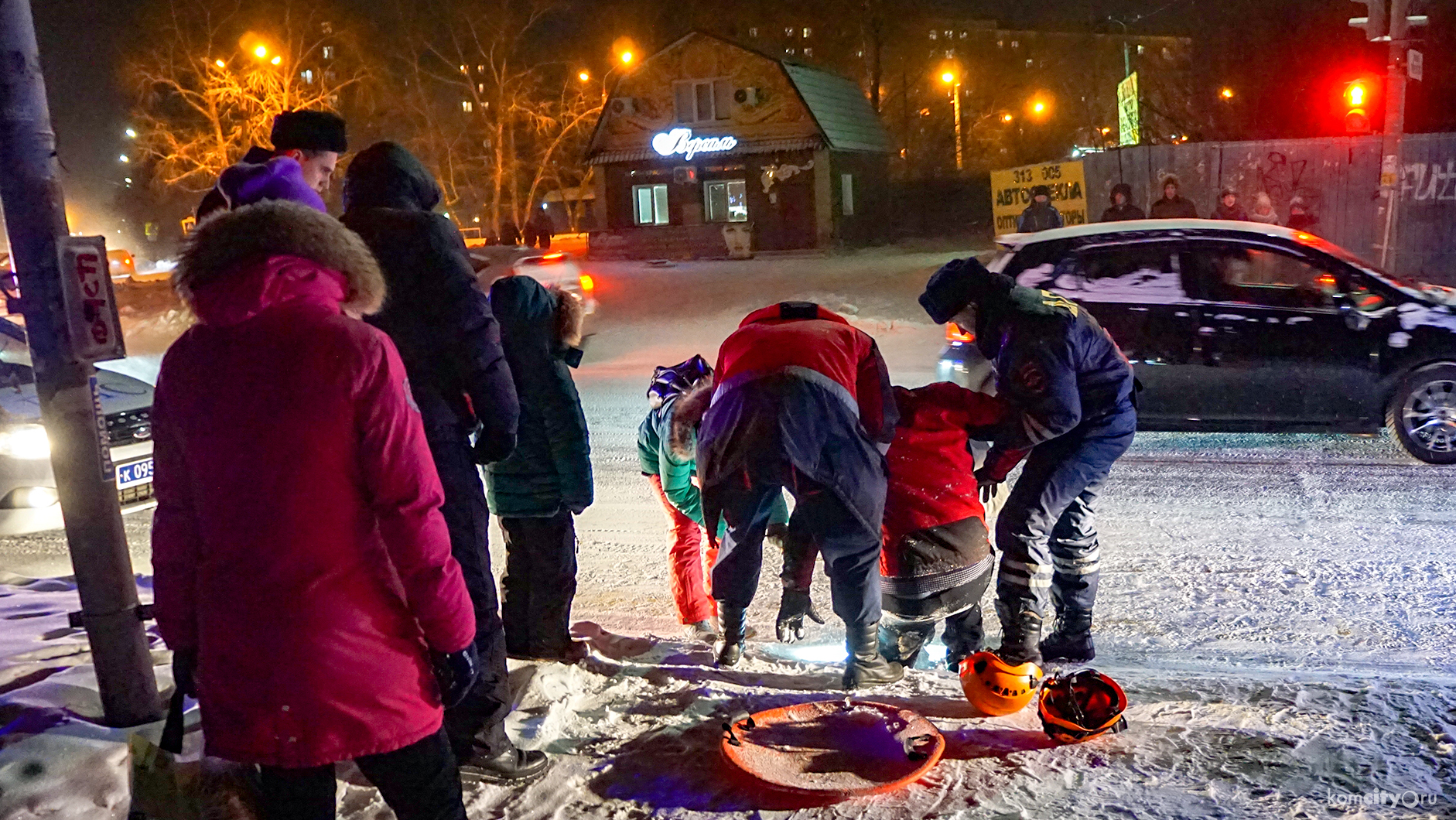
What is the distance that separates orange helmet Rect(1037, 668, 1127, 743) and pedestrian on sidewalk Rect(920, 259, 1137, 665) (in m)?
0.38

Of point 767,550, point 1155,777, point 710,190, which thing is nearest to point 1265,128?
point 710,190

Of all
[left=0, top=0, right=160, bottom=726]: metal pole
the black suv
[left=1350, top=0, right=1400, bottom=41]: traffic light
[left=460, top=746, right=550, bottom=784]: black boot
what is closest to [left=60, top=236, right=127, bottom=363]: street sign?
[left=0, top=0, right=160, bottom=726]: metal pole

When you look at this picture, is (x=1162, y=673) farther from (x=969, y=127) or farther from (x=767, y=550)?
(x=969, y=127)

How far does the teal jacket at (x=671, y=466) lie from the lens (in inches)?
186

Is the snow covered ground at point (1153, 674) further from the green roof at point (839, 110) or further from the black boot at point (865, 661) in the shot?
the green roof at point (839, 110)

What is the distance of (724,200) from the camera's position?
3566 cm

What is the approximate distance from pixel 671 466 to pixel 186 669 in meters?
2.48

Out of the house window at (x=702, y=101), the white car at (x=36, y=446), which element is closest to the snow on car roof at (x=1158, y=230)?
the white car at (x=36, y=446)

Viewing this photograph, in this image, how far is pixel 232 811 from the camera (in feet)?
11.0

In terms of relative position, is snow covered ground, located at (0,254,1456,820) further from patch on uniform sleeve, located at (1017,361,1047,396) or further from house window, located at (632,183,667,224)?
house window, located at (632,183,667,224)

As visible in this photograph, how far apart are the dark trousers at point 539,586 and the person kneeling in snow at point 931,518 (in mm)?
1335

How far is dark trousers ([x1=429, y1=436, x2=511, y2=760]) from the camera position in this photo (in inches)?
137

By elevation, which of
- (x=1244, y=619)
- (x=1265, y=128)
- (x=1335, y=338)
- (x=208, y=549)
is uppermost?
(x=1265, y=128)

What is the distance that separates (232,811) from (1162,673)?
336cm
